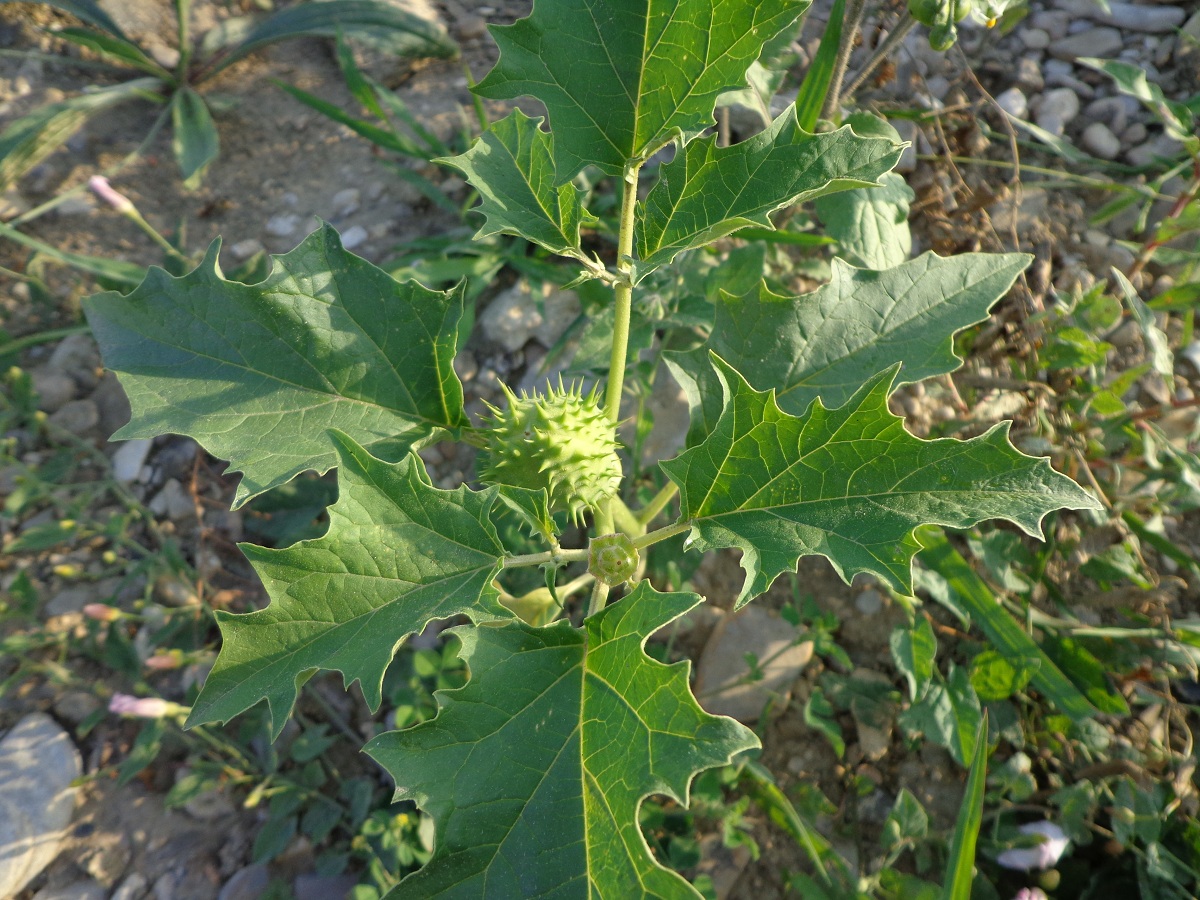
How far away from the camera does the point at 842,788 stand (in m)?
2.30

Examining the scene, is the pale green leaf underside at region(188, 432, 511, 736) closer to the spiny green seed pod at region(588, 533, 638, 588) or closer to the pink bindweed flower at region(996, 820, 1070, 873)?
the spiny green seed pod at region(588, 533, 638, 588)

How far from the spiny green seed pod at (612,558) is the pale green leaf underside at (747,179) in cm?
50

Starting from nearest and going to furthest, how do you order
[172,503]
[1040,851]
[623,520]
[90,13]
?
[623,520]
[1040,851]
[172,503]
[90,13]

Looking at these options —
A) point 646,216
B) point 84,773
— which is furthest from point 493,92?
point 84,773

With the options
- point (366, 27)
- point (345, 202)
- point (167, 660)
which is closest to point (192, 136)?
point (345, 202)

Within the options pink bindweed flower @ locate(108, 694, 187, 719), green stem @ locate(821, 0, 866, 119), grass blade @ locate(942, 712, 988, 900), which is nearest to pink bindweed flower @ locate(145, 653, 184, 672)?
pink bindweed flower @ locate(108, 694, 187, 719)

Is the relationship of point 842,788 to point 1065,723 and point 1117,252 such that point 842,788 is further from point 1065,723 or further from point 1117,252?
point 1117,252

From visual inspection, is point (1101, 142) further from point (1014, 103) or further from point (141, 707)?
point (141, 707)

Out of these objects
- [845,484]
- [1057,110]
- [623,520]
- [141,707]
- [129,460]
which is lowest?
[141,707]

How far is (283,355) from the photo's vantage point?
5.41 feet

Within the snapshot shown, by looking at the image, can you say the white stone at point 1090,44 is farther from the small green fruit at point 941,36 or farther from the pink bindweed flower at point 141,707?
the pink bindweed flower at point 141,707

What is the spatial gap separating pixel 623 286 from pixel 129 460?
2200mm

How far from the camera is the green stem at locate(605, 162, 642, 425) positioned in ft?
4.87

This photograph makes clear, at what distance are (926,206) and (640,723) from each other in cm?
220
